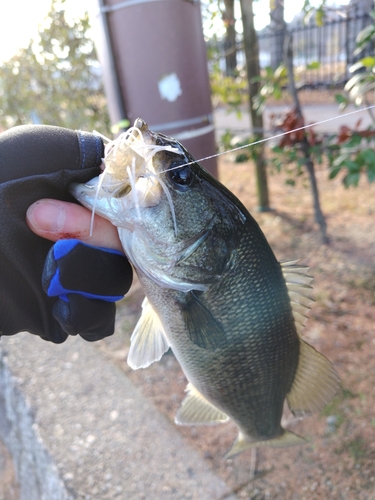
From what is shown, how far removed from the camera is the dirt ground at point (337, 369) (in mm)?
2088

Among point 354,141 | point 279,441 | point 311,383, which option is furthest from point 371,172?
point 279,441

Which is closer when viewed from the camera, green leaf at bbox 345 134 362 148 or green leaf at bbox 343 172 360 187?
green leaf at bbox 343 172 360 187

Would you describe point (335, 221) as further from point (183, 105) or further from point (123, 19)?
point (123, 19)

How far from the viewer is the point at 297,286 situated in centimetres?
151

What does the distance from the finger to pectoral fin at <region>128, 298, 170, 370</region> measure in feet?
1.21

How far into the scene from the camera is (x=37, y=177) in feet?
4.13

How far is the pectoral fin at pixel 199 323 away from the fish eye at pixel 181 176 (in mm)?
365

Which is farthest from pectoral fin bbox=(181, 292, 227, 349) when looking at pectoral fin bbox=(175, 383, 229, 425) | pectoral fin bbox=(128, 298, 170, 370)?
pectoral fin bbox=(175, 383, 229, 425)

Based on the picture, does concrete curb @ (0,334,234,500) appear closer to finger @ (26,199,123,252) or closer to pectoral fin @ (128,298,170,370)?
pectoral fin @ (128,298,170,370)

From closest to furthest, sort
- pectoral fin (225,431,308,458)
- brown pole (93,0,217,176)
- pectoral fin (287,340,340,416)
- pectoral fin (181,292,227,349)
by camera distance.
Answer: pectoral fin (181,292,227,349), pectoral fin (287,340,340,416), pectoral fin (225,431,308,458), brown pole (93,0,217,176)

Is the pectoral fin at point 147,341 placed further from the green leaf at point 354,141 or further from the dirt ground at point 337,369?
the green leaf at point 354,141

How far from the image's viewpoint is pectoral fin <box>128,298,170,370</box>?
5.03 feet

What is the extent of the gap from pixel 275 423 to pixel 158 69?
7.90 feet

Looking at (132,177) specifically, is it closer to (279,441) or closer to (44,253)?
(44,253)
